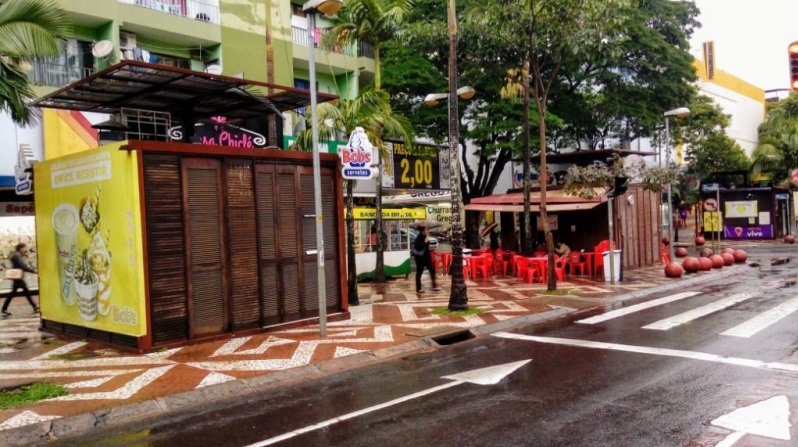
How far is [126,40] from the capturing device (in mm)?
19422

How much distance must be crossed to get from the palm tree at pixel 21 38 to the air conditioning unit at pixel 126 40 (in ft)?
35.0

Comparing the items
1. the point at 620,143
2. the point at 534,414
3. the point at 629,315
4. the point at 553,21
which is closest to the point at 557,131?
the point at 620,143

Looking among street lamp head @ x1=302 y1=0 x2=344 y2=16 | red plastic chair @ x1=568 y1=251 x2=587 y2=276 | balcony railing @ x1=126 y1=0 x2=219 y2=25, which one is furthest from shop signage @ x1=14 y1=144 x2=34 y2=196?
red plastic chair @ x1=568 y1=251 x2=587 y2=276

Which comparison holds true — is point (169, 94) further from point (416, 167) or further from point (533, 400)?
point (416, 167)

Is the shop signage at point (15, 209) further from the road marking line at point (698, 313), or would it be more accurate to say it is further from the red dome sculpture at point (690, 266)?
the red dome sculpture at point (690, 266)

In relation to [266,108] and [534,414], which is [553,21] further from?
[534,414]

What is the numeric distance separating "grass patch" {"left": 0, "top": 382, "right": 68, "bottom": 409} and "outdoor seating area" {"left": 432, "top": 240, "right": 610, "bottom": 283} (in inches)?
515

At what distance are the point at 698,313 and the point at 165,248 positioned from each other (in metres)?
9.65

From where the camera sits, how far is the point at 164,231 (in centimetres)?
979

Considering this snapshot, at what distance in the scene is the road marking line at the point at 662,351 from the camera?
7.88m

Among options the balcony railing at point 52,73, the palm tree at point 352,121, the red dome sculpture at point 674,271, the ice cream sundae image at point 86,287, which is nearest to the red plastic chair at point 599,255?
the red dome sculpture at point 674,271

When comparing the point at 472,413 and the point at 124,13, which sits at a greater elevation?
the point at 124,13

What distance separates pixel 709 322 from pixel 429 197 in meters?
12.7

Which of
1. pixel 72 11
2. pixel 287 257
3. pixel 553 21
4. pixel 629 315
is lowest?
pixel 629 315
